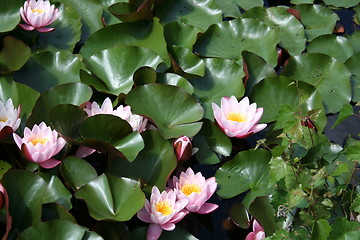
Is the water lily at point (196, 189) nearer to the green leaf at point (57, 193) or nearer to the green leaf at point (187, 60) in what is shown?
the green leaf at point (57, 193)

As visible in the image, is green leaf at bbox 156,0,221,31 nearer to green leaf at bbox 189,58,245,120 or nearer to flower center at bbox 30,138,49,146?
green leaf at bbox 189,58,245,120

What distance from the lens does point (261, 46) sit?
258cm

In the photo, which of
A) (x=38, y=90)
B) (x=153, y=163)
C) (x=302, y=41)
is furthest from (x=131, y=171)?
(x=302, y=41)

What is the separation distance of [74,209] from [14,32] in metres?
0.99

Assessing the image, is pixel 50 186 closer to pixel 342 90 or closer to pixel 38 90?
pixel 38 90

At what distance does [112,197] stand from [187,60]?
86 centimetres

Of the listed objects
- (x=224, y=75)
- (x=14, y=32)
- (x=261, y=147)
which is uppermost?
(x=14, y=32)

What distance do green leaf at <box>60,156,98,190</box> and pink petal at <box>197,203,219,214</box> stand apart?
39 cm

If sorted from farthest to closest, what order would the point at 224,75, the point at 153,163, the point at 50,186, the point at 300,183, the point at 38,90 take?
1. the point at 224,75
2. the point at 38,90
3. the point at 153,163
4. the point at 50,186
5. the point at 300,183

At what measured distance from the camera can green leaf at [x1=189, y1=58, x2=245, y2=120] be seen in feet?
7.63

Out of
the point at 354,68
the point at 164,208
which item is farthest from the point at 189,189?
the point at 354,68

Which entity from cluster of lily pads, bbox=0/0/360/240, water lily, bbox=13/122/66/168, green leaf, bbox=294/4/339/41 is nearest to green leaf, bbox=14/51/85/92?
cluster of lily pads, bbox=0/0/360/240

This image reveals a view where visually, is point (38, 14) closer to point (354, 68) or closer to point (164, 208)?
point (164, 208)

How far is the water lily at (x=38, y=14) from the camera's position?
2.32 m
